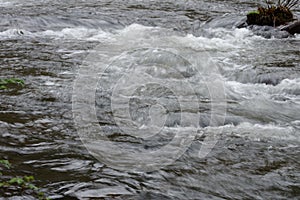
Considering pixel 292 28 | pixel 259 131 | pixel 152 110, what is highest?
pixel 292 28

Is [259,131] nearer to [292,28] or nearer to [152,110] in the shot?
[152,110]

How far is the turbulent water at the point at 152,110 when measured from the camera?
4.01 meters

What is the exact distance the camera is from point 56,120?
5246 mm

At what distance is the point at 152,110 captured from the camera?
5.83 m

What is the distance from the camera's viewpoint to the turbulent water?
13.2 feet

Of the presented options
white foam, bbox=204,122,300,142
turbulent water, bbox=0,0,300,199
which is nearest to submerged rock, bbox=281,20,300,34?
turbulent water, bbox=0,0,300,199

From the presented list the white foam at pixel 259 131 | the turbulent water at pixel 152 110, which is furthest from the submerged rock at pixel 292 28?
the white foam at pixel 259 131

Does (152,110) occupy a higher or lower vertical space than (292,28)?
lower

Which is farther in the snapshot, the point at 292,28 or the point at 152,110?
the point at 292,28

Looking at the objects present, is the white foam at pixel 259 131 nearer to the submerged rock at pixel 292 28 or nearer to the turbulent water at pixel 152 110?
the turbulent water at pixel 152 110

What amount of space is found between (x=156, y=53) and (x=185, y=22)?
358 cm

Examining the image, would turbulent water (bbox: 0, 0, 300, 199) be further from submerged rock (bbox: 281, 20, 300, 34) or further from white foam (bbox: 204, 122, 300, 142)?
submerged rock (bbox: 281, 20, 300, 34)

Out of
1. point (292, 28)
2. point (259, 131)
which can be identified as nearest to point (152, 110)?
point (259, 131)

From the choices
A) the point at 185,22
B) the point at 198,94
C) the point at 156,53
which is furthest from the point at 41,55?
the point at 185,22
